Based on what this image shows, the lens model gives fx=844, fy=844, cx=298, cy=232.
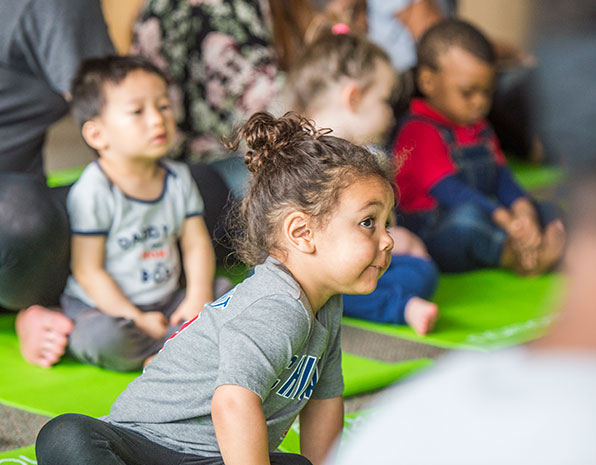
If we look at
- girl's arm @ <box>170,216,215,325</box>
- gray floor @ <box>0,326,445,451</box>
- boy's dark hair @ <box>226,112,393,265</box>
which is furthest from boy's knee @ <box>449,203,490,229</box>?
boy's dark hair @ <box>226,112,393,265</box>

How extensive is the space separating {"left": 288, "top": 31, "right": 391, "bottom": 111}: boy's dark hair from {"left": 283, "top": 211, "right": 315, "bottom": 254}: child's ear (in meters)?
1.10

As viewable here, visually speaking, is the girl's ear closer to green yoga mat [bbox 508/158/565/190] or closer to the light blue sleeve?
the light blue sleeve

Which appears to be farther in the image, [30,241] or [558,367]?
[30,241]

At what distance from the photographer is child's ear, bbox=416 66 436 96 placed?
2.51m

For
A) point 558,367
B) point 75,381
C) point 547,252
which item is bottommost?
point 547,252

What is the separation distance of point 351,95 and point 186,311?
712 millimetres

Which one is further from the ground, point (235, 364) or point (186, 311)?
point (235, 364)

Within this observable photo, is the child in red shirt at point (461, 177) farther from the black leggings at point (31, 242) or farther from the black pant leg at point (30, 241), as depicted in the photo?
the black pant leg at point (30, 241)

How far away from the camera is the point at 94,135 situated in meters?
1.70

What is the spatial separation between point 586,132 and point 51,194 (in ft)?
4.47

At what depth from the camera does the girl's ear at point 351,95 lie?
2066 millimetres

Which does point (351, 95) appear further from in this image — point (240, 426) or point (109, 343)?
point (240, 426)

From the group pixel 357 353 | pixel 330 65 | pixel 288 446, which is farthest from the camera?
pixel 330 65

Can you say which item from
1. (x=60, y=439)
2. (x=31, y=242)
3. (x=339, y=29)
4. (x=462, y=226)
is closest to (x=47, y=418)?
(x=31, y=242)
